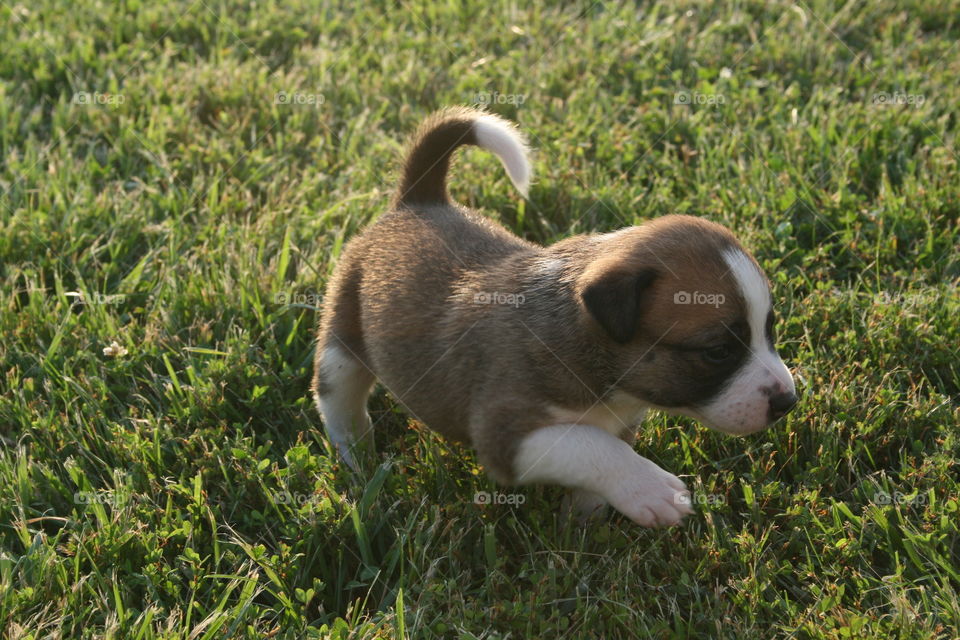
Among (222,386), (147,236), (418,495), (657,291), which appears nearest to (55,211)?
(147,236)

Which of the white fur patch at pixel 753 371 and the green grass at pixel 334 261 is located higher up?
the white fur patch at pixel 753 371

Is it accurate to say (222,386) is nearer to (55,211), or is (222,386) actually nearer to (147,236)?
(147,236)

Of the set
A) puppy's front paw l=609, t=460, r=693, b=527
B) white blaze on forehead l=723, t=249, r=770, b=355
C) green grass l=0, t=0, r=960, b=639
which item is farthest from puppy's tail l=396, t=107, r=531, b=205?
puppy's front paw l=609, t=460, r=693, b=527

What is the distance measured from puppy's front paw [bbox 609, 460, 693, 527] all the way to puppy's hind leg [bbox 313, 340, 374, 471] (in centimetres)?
113

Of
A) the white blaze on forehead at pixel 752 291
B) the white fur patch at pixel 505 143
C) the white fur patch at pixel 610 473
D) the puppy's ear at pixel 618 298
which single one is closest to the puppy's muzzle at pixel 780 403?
the white blaze on forehead at pixel 752 291

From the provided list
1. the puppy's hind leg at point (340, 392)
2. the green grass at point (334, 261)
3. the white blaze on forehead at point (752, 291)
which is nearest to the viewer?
the white blaze on forehead at point (752, 291)

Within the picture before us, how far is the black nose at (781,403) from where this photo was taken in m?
3.29

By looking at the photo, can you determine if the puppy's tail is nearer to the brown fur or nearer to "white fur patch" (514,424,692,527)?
the brown fur

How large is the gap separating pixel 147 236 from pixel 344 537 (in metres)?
2.34

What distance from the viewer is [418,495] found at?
12.3ft

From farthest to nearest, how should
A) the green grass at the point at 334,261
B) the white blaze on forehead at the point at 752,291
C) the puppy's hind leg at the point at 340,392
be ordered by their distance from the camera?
the puppy's hind leg at the point at 340,392
the green grass at the point at 334,261
the white blaze on forehead at the point at 752,291

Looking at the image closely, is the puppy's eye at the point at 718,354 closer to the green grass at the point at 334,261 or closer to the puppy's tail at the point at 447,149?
the green grass at the point at 334,261

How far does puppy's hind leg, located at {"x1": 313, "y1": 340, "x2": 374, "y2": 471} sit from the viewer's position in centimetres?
407

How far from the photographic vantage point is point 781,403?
10.8 ft
